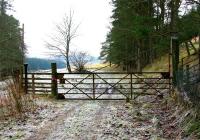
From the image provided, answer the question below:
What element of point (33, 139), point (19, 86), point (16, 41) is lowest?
point (33, 139)

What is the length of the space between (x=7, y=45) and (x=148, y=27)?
3354 cm

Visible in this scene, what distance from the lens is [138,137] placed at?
11.7m

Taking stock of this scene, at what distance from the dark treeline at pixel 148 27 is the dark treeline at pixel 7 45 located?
13340 mm

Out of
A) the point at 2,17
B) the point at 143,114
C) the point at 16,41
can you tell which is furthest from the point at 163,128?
the point at 16,41

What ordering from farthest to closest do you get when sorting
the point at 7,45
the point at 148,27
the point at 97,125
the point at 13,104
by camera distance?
the point at 7,45 < the point at 148,27 < the point at 13,104 < the point at 97,125

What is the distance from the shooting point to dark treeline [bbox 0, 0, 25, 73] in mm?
Answer: 51438

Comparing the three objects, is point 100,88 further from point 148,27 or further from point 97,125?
point 97,125


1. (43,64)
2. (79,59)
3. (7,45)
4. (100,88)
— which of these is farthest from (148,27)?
(43,64)

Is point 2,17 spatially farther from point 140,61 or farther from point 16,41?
point 140,61

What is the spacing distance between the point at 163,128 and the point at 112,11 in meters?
45.7

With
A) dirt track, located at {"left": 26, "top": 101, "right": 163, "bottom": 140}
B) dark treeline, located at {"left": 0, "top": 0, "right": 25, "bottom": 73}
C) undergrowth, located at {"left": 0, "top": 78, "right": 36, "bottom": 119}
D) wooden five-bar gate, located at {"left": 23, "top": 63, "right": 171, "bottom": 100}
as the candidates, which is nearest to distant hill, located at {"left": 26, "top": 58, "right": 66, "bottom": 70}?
wooden five-bar gate, located at {"left": 23, "top": 63, "right": 171, "bottom": 100}

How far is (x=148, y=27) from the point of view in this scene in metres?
27.0

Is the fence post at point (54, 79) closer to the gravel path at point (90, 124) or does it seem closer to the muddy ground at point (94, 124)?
the muddy ground at point (94, 124)

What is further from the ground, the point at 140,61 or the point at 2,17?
the point at 2,17
